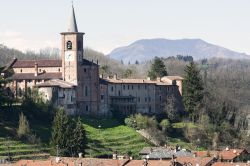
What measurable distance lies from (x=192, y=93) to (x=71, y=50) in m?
19.7

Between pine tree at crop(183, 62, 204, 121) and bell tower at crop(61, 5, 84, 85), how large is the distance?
17.6 metres

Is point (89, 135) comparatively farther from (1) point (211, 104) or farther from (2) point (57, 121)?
(1) point (211, 104)

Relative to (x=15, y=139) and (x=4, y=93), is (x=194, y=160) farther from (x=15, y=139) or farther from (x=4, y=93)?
(x=4, y=93)

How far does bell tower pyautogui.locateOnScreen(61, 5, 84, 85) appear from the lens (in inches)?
4112

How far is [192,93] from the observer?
374 feet

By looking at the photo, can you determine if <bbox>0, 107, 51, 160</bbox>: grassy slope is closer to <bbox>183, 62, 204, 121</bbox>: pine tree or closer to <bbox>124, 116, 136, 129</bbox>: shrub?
<bbox>124, 116, 136, 129</bbox>: shrub

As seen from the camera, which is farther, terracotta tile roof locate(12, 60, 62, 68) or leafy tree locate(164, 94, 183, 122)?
leafy tree locate(164, 94, 183, 122)

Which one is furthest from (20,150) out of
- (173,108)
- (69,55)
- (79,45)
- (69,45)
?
(173,108)

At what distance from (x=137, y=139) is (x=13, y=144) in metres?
19.3

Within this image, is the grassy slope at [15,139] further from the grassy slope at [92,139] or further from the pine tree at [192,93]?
the pine tree at [192,93]

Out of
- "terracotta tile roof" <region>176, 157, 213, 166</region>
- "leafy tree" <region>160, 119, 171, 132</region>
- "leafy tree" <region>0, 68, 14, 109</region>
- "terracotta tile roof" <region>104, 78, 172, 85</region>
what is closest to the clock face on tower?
"terracotta tile roof" <region>104, 78, 172, 85</region>

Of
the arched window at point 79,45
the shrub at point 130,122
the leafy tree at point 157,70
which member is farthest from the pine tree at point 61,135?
the leafy tree at point 157,70

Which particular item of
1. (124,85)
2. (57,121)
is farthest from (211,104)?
(57,121)

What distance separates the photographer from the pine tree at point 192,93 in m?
113
